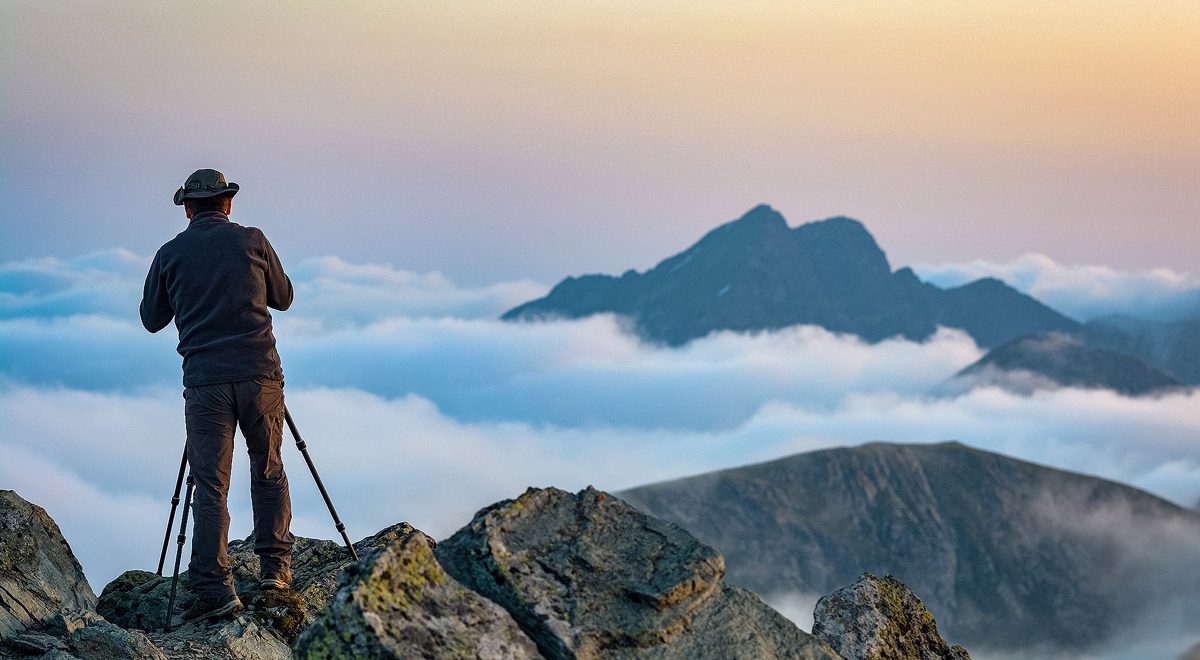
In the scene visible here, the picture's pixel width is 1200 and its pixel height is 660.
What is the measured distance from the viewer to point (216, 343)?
1541 cm

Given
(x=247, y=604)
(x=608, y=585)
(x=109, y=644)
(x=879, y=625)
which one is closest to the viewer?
(x=608, y=585)

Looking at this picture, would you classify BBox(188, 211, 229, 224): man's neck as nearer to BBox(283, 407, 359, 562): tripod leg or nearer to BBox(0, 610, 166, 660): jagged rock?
BBox(283, 407, 359, 562): tripod leg

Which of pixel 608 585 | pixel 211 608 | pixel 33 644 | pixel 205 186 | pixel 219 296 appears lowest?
pixel 608 585

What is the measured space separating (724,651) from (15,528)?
1015 cm

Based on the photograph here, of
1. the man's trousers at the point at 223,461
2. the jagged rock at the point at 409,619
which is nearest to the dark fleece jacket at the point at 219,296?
the man's trousers at the point at 223,461

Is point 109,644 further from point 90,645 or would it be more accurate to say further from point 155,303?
point 155,303

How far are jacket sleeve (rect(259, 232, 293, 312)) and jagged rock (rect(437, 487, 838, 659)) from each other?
15.5ft

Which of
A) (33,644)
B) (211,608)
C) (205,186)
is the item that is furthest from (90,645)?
(205,186)

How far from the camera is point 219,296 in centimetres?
1537

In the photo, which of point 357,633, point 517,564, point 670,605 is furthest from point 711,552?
point 357,633

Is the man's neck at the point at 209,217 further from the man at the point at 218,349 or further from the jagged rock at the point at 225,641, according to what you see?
the jagged rock at the point at 225,641

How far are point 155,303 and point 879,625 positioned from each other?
9.95 m

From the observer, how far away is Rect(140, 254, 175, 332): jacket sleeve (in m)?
15.7

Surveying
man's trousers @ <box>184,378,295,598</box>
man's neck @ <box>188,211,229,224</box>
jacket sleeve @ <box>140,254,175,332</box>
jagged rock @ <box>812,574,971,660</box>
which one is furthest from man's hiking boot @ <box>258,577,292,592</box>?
jagged rock @ <box>812,574,971,660</box>
